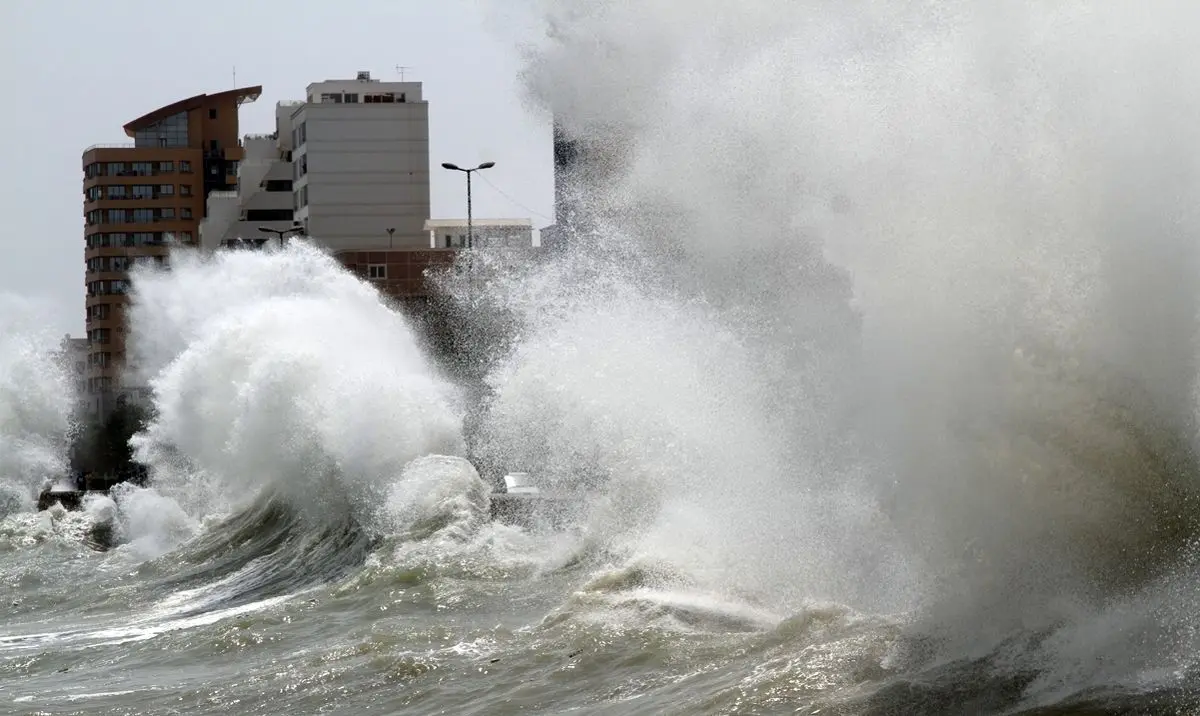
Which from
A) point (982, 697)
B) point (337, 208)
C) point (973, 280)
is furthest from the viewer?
point (337, 208)

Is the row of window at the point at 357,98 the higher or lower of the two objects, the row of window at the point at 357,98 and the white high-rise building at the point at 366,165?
the higher

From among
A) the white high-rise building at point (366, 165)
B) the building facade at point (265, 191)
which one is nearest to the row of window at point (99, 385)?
the building facade at point (265, 191)

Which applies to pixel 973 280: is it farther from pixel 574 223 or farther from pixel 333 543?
pixel 574 223

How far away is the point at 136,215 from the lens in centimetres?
12019

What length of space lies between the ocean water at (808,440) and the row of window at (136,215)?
97.8 metres

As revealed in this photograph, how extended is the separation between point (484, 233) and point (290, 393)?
54.0 m

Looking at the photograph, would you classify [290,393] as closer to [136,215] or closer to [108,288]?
[108,288]

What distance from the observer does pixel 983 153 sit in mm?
11898

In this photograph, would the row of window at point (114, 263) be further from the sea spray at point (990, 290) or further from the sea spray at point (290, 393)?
the sea spray at point (990, 290)

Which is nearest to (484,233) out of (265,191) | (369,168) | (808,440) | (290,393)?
(369,168)

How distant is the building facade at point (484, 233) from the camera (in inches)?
3061

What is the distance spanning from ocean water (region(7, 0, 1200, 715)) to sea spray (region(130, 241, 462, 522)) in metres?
1.30

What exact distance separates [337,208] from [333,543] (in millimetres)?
72104

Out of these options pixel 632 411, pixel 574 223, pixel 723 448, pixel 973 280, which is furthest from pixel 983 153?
pixel 574 223
